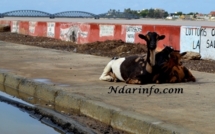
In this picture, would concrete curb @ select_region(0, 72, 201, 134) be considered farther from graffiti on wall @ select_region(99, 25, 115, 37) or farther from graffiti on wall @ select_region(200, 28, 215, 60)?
graffiti on wall @ select_region(99, 25, 115, 37)

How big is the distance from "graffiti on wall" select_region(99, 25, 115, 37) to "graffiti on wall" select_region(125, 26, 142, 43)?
1.17 meters

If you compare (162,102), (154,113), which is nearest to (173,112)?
(154,113)

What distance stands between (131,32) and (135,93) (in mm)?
11353

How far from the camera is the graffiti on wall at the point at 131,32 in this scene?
2041 cm

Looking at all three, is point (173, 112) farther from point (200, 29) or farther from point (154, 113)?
point (200, 29)

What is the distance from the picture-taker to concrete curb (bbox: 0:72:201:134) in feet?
23.4

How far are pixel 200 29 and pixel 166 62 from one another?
6.34 metres

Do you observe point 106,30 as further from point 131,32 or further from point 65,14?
point 65,14

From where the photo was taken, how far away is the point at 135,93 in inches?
382

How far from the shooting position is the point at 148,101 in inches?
349

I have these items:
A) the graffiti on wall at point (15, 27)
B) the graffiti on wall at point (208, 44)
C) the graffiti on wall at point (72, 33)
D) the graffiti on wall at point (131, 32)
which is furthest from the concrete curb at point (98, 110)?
the graffiti on wall at point (15, 27)

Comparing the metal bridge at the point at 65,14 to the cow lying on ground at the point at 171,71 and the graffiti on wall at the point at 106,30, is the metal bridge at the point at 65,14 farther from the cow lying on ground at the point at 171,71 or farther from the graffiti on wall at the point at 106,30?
the cow lying on ground at the point at 171,71

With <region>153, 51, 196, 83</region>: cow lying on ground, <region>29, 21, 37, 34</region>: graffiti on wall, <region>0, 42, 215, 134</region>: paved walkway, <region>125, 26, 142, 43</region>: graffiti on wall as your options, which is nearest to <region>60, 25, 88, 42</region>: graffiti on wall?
<region>125, 26, 142, 43</region>: graffiti on wall

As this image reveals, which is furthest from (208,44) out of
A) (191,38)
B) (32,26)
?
(32,26)
